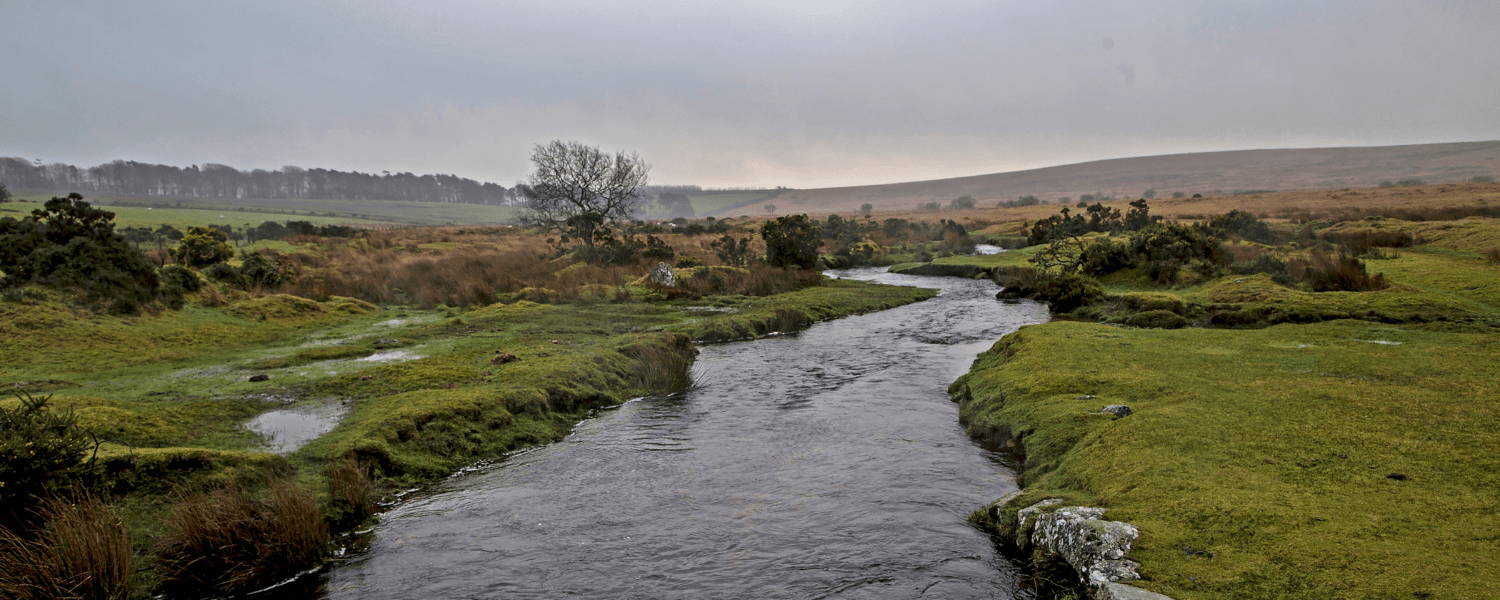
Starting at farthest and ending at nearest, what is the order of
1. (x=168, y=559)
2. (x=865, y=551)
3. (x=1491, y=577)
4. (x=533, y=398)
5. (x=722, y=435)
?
1. (x=533, y=398)
2. (x=722, y=435)
3. (x=865, y=551)
4. (x=168, y=559)
5. (x=1491, y=577)

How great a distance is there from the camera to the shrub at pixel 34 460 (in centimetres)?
497

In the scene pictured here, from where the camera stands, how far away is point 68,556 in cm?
477

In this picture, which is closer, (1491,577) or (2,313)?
(1491,577)

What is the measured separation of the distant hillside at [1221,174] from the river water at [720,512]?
423 feet

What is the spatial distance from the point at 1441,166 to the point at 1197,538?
163514mm

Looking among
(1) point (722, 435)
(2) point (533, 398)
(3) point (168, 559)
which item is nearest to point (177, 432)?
(3) point (168, 559)

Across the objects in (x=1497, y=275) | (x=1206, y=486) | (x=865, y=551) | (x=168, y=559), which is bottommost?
(x=865, y=551)

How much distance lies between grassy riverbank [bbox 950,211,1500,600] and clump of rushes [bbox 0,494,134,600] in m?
6.98

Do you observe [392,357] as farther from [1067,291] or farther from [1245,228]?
[1245,228]

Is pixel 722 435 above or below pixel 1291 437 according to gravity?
below

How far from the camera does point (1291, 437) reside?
622cm

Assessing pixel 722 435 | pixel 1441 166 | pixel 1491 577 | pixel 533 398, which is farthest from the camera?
pixel 1441 166

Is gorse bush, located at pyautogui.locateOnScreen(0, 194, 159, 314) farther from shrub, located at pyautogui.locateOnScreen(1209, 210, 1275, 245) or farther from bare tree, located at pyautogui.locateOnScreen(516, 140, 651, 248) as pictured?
shrub, located at pyautogui.locateOnScreen(1209, 210, 1275, 245)

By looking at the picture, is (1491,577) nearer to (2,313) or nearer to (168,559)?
(168,559)
